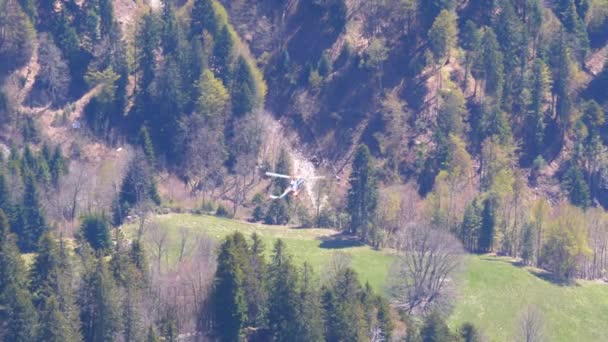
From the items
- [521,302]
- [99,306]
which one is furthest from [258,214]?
[99,306]

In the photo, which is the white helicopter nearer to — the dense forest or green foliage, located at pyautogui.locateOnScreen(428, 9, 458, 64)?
the dense forest

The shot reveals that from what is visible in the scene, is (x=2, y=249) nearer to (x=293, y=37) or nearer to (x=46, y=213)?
(x=46, y=213)

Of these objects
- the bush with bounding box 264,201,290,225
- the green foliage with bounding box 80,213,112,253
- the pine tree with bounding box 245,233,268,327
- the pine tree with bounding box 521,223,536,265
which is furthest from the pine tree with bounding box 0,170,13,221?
the pine tree with bounding box 521,223,536,265

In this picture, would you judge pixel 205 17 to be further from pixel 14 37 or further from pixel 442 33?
pixel 442 33

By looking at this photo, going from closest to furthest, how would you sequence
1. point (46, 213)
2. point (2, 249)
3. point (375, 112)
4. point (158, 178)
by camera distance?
1. point (2, 249)
2. point (46, 213)
3. point (158, 178)
4. point (375, 112)

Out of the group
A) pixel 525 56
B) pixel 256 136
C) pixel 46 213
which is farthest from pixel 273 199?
pixel 525 56

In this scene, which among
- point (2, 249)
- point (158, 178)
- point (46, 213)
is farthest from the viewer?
point (158, 178)

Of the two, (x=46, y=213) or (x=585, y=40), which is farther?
(x=585, y=40)
